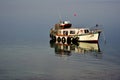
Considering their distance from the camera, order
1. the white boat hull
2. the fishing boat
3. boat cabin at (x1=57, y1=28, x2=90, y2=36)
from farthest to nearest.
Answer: boat cabin at (x1=57, y1=28, x2=90, y2=36)
the fishing boat
the white boat hull

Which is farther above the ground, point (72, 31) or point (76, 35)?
point (72, 31)

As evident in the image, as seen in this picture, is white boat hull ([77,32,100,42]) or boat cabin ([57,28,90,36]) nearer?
white boat hull ([77,32,100,42])

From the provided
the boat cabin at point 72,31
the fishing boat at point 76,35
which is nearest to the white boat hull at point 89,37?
the fishing boat at point 76,35

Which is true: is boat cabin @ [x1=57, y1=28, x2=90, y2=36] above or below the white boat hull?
above

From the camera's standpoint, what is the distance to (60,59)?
5756 cm

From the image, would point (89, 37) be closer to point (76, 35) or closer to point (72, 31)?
point (76, 35)

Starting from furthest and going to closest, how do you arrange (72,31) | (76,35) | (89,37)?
(72,31) → (76,35) → (89,37)

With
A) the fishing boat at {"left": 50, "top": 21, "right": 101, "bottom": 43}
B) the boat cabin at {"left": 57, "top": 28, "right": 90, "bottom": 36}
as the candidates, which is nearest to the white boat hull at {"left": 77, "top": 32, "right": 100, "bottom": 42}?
the fishing boat at {"left": 50, "top": 21, "right": 101, "bottom": 43}

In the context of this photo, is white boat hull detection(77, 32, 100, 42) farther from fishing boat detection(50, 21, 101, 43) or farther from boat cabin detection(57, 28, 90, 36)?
boat cabin detection(57, 28, 90, 36)

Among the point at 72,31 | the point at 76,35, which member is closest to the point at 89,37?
the point at 76,35

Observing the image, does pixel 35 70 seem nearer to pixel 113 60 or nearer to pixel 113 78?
pixel 113 78

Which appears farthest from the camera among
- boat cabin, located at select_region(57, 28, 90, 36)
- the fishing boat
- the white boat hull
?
boat cabin, located at select_region(57, 28, 90, 36)

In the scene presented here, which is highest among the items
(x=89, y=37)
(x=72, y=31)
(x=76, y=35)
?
(x=72, y=31)

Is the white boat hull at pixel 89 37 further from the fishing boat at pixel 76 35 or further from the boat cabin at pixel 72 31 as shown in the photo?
the boat cabin at pixel 72 31
